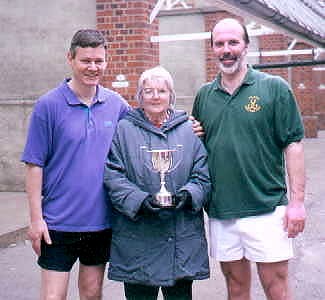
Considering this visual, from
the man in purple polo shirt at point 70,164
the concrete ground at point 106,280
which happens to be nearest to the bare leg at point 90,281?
the man in purple polo shirt at point 70,164

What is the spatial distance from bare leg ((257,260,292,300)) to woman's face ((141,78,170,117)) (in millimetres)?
1090

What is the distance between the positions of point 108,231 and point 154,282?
0.40 metres

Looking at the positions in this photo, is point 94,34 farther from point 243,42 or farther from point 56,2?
point 56,2

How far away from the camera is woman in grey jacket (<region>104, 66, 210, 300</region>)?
323 centimetres

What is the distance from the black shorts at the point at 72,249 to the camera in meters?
3.35

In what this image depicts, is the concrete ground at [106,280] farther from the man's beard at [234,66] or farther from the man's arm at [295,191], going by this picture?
the man's beard at [234,66]

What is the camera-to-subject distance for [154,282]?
3.25m

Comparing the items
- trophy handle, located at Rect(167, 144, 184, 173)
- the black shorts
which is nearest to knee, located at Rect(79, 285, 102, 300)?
the black shorts

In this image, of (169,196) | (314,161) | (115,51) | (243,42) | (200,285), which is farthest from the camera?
(314,161)

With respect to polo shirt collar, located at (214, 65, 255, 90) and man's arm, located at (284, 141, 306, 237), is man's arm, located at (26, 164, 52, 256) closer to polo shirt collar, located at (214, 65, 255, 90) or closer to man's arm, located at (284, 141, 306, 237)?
polo shirt collar, located at (214, 65, 255, 90)

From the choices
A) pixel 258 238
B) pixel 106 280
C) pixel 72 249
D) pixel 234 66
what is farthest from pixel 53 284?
pixel 106 280

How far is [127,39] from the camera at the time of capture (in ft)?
27.2

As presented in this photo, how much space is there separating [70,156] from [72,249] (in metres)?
0.52

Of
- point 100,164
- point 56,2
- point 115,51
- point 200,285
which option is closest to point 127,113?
point 100,164
